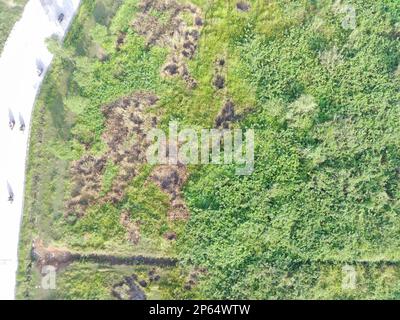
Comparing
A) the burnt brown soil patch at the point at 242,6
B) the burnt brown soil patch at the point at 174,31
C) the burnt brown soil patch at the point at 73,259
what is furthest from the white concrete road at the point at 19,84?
the burnt brown soil patch at the point at 242,6

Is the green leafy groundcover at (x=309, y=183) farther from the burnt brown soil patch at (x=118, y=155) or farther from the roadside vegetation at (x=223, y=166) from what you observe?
the burnt brown soil patch at (x=118, y=155)

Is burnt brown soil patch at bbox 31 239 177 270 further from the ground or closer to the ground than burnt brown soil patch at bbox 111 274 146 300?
further from the ground

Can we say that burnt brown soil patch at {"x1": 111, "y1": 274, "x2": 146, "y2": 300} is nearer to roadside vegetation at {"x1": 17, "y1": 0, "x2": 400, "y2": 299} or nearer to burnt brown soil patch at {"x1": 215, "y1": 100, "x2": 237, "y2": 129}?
roadside vegetation at {"x1": 17, "y1": 0, "x2": 400, "y2": 299}

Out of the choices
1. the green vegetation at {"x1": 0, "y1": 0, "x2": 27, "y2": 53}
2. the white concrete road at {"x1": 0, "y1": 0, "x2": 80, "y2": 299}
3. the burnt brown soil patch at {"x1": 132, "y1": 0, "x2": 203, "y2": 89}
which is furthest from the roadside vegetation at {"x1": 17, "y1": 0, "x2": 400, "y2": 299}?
the green vegetation at {"x1": 0, "y1": 0, "x2": 27, "y2": 53}

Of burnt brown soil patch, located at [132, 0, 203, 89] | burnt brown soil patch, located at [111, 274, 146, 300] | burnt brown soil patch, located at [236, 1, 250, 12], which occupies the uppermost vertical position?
burnt brown soil patch, located at [236, 1, 250, 12]

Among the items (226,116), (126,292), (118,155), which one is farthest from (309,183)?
(126,292)

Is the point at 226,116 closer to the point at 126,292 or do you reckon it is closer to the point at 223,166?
the point at 223,166
